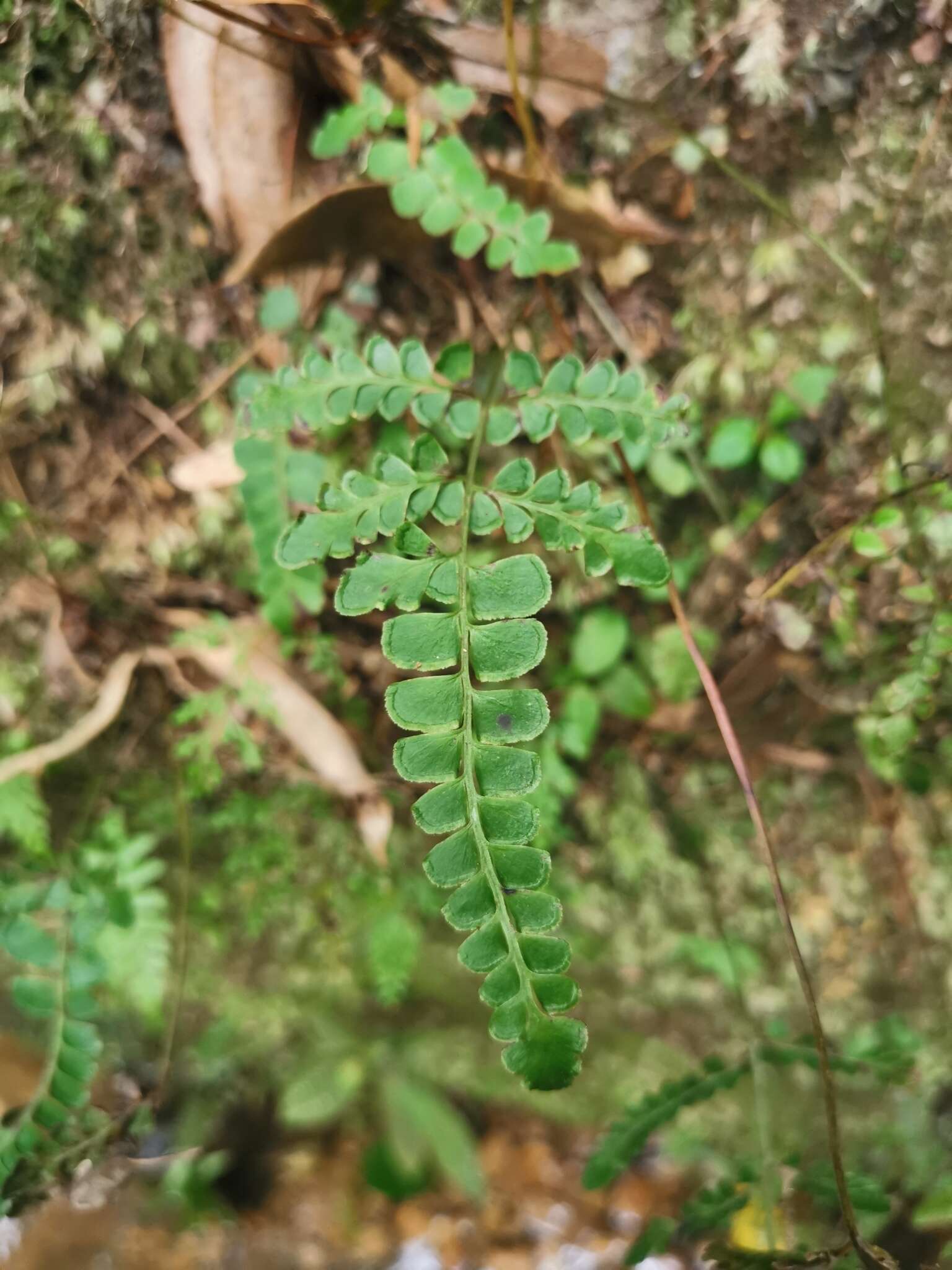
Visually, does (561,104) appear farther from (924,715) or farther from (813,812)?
(813,812)

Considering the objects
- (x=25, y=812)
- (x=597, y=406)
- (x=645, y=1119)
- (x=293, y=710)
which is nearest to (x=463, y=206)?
(x=597, y=406)

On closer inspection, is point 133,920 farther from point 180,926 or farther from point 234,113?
point 234,113

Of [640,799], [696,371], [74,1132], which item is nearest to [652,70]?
[696,371]

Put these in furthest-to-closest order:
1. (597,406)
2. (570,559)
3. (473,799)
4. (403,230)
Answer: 1. (570,559)
2. (403,230)
3. (597,406)
4. (473,799)

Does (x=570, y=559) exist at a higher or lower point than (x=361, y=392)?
lower

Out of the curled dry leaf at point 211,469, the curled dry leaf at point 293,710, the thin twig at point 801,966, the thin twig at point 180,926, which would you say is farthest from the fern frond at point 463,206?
the thin twig at point 180,926

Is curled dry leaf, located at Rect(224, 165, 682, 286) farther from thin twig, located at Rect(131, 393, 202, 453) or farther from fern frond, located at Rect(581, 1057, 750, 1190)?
fern frond, located at Rect(581, 1057, 750, 1190)

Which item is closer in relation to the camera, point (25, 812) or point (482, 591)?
Result: point (482, 591)
